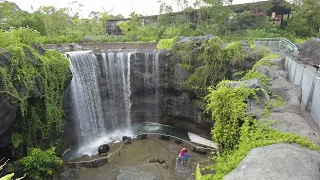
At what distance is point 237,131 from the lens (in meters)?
7.15

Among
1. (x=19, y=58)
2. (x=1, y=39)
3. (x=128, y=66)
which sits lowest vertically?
(x=128, y=66)

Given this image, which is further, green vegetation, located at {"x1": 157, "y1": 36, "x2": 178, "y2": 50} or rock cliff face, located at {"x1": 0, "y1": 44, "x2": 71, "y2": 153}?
green vegetation, located at {"x1": 157, "y1": 36, "x2": 178, "y2": 50}

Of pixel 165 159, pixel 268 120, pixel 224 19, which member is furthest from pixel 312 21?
pixel 268 120

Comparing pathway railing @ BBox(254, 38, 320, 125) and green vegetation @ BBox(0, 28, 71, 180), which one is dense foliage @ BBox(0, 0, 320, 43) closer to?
green vegetation @ BBox(0, 28, 71, 180)

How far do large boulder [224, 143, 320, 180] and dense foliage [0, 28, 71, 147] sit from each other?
9.90 m

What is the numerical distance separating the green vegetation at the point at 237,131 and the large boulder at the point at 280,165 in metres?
0.55

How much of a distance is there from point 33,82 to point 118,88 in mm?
→ 9021

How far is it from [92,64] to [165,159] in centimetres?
901

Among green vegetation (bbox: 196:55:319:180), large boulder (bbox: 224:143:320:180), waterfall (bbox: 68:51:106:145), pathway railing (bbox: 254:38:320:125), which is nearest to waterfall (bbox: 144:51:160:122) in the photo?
waterfall (bbox: 68:51:106:145)

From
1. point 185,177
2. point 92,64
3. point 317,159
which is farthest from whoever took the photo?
point 92,64

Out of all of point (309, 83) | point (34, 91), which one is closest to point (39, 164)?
point (34, 91)

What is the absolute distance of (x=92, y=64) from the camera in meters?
18.7

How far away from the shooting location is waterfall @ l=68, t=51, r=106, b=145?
17.1 metres

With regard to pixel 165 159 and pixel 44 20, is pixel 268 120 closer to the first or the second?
pixel 165 159
